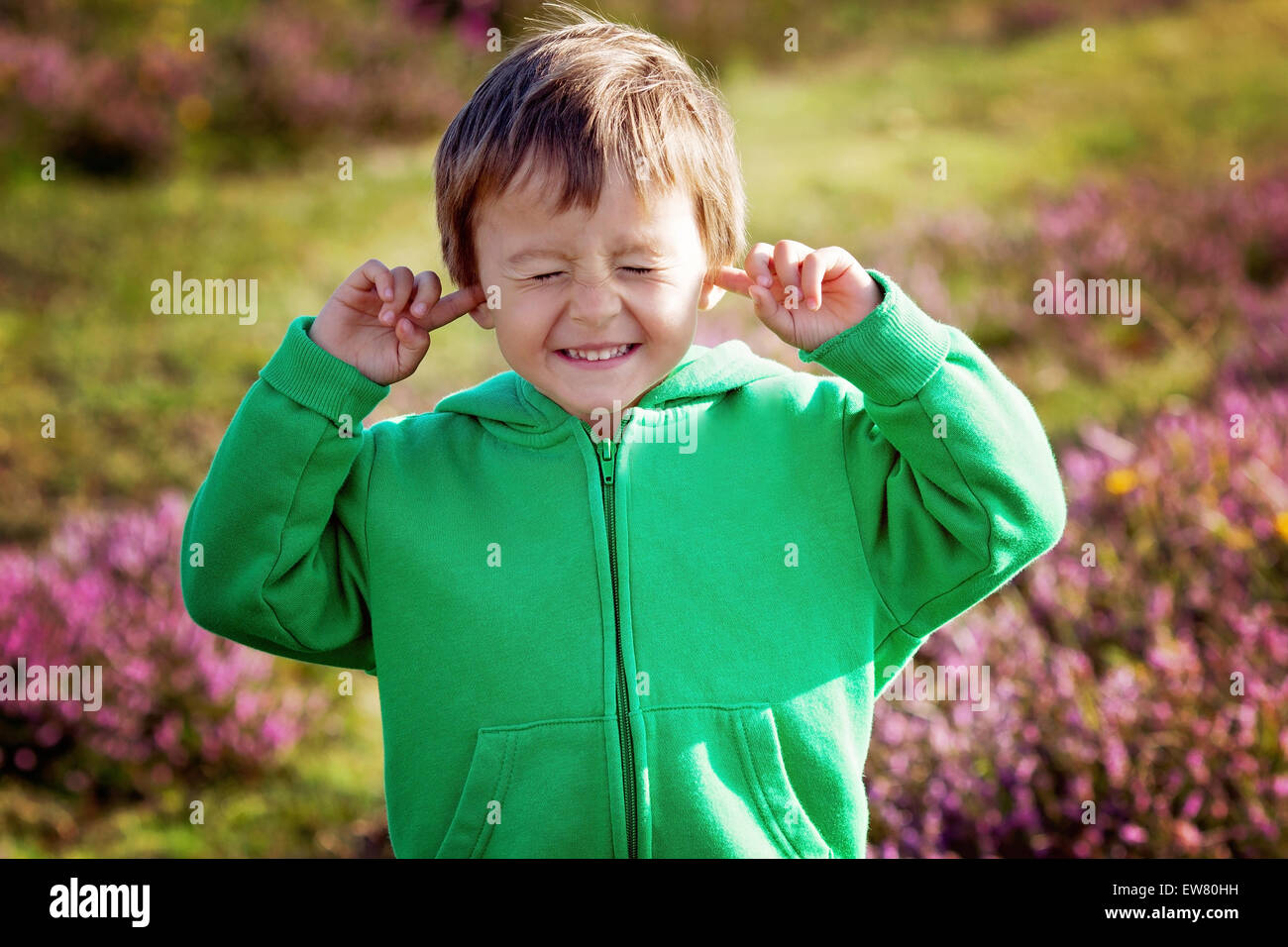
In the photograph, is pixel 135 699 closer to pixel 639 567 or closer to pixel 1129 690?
pixel 639 567

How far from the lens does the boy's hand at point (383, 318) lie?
2012 mm

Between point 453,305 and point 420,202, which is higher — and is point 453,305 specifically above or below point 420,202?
below

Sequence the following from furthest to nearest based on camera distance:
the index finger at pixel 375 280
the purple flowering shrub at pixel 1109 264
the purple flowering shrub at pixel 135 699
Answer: the purple flowering shrub at pixel 1109 264 → the purple flowering shrub at pixel 135 699 → the index finger at pixel 375 280

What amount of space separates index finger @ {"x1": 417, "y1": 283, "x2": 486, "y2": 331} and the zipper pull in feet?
1.01

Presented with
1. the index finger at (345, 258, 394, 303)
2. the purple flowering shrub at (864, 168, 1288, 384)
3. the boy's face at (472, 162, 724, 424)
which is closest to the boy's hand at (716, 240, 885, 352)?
the boy's face at (472, 162, 724, 424)

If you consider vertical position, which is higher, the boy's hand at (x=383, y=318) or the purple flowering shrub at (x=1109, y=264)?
the purple flowering shrub at (x=1109, y=264)

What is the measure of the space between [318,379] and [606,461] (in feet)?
1.54

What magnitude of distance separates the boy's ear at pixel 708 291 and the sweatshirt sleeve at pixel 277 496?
53 centimetres

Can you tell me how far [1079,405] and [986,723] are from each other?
2350mm

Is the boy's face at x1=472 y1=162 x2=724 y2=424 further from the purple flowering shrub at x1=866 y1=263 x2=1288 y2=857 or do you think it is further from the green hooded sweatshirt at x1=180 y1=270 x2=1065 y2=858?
the purple flowering shrub at x1=866 y1=263 x2=1288 y2=857

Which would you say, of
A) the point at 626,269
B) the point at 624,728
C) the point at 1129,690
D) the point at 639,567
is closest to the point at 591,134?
the point at 626,269

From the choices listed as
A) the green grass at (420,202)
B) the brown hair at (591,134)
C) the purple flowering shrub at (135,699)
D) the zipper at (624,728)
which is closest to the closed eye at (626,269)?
the brown hair at (591,134)

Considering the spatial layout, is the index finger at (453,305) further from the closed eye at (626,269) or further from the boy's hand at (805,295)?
the boy's hand at (805,295)

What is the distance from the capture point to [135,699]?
397 centimetres
